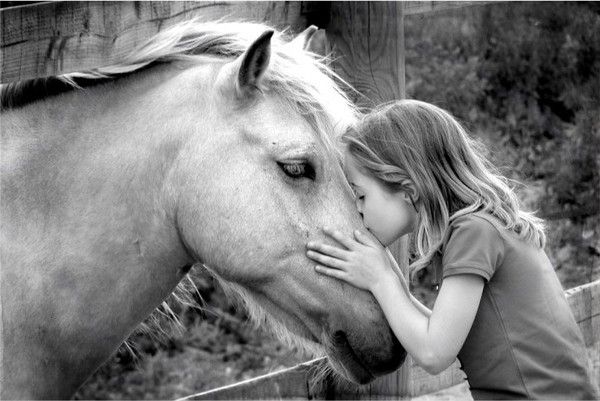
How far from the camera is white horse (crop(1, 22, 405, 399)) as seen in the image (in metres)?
2.33

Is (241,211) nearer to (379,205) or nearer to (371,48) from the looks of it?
(379,205)

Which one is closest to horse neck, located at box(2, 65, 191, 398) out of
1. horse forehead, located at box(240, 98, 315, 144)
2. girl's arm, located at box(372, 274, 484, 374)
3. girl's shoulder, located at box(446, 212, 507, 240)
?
horse forehead, located at box(240, 98, 315, 144)

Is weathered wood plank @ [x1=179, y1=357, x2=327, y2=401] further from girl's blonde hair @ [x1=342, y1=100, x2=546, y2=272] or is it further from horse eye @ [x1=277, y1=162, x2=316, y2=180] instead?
horse eye @ [x1=277, y1=162, x2=316, y2=180]

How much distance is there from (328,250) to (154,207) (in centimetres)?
53

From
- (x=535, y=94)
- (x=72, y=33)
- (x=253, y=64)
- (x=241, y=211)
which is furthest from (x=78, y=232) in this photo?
(x=535, y=94)

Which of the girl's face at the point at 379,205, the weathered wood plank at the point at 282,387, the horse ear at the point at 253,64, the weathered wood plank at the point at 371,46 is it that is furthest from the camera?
the weathered wood plank at the point at 282,387

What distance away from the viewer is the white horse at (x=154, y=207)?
2330mm

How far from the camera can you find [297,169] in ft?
7.73

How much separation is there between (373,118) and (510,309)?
2.36 feet

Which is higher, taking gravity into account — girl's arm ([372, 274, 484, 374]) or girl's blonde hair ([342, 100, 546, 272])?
girl's blonde hair ([342, 100, 546, 272])

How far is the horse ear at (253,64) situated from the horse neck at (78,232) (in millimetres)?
266

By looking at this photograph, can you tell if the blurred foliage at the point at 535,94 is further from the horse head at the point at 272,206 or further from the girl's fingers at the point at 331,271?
the girl's fingers at the point at 331,271

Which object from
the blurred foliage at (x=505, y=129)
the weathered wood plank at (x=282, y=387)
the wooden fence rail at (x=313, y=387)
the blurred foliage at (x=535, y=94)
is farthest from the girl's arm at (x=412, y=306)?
the blurred foliage at (x=535, y=94)

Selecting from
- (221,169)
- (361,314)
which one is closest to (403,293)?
(361,314)
